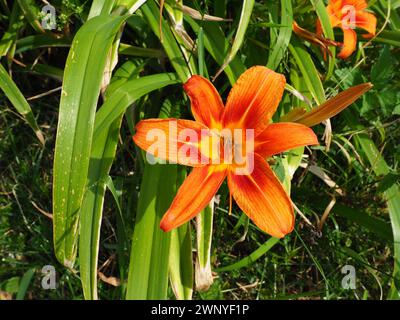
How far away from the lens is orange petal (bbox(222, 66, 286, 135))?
937 millimetres

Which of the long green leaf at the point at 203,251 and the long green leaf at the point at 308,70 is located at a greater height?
the long green leaf at the point at 308,70

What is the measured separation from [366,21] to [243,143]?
54cm

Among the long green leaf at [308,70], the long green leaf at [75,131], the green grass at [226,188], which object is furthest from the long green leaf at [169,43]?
the long green leaf at [308,70]

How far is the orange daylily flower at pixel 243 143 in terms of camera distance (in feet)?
2.93

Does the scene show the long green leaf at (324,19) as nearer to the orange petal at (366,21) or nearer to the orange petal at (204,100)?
the orange petal at (366,21)

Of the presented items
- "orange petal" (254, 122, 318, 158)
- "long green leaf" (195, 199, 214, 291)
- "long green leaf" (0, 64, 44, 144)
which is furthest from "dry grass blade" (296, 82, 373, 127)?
"long green leaf" (0, 64, 44, 144)

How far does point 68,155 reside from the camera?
3.16ft

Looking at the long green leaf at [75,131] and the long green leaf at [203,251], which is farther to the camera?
the long green leaf at [203,251]

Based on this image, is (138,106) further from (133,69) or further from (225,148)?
(225,148)

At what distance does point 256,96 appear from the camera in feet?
3.10

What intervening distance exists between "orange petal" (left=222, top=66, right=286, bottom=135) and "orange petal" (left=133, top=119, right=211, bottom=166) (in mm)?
68

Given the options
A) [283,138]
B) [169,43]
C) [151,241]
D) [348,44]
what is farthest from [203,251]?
[348,44]

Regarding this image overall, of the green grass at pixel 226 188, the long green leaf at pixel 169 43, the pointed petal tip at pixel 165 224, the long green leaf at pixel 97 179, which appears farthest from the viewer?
the green grass at pixel 226 188

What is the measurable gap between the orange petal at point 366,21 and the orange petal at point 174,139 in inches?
22.2
